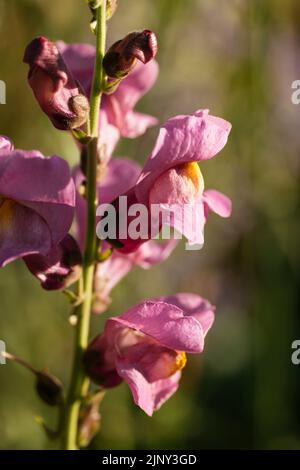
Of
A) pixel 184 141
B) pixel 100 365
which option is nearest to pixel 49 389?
pixel 100 365

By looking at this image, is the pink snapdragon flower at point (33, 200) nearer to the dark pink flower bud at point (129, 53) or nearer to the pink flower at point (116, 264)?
the dark pink flower bud at point (129, 53)

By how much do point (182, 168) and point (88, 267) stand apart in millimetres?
264

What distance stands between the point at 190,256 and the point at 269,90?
0.85 metres

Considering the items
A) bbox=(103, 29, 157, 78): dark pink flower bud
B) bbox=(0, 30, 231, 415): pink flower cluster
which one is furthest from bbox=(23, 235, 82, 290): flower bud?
bbox=(103, 29, 157, 78): dark pink flower bud

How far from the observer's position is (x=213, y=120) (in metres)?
1.45

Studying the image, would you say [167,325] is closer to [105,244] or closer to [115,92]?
[105,244]

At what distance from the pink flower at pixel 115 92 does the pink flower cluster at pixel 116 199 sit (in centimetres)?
5

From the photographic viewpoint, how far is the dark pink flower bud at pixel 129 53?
142 cm

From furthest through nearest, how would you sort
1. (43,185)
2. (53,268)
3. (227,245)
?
(227,245) < (53,268) < (43,185)

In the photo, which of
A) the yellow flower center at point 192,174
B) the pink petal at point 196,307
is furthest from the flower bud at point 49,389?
the yellow flower center at point 192,174

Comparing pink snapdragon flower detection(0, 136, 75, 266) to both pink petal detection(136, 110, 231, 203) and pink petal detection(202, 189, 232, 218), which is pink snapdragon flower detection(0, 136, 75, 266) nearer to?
pink petal detection(136, 110, 231, 203)

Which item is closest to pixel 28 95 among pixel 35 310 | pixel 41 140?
pixel 41 140

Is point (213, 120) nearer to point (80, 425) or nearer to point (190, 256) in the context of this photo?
point (80, 425)

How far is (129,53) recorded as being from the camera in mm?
1417
